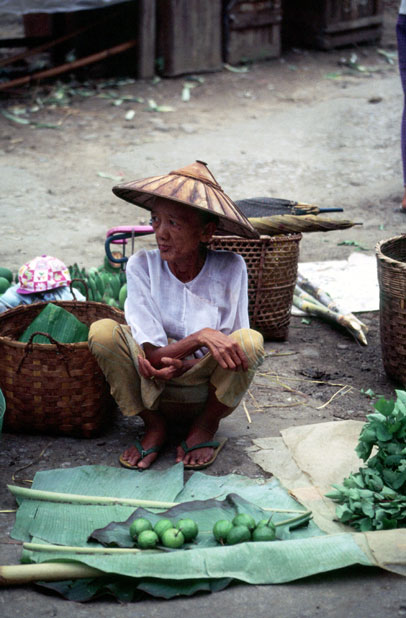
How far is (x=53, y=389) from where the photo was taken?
323 centimetres

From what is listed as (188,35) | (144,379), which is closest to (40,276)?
(144,379)

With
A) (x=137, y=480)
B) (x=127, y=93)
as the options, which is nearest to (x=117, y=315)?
(x=137, y=480)

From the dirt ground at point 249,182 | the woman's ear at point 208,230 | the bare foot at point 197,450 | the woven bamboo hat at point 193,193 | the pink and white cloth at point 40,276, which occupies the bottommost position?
the dirt ground at point 249,182

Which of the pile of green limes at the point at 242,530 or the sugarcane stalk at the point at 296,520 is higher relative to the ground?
the pile of green limes at the point at 242,530

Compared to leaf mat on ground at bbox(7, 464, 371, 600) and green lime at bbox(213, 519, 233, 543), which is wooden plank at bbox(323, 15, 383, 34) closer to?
leaf mat on ground at bbox(7, 464, 371, 600)

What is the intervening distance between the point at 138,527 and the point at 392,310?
1.77 metres

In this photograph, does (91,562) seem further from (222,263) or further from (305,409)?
(305,409)

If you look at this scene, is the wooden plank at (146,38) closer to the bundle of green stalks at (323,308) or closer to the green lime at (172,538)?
the bundle of green stalks at (323,308)

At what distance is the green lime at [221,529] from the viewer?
2.50 m

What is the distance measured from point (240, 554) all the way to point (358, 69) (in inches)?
351

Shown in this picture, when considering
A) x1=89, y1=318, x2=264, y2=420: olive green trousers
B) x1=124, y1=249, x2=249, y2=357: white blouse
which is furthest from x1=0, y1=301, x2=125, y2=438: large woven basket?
x1=124, y1=249, x2=249, y2=357: white blouse

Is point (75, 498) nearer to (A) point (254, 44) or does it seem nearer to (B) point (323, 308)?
(B) point (323, 308)

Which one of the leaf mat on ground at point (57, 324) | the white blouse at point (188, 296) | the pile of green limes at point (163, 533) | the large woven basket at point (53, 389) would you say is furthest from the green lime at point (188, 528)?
the leaf mat on ground at point (57, 324)

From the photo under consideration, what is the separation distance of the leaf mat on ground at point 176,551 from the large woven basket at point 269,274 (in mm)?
1409
